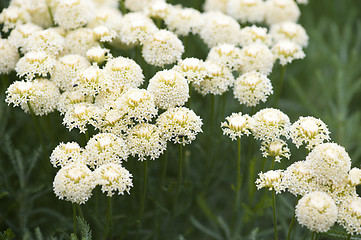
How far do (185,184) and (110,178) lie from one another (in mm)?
746

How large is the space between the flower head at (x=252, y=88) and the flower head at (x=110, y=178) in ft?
2.39

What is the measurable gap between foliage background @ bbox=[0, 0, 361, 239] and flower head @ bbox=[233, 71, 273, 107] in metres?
0.20

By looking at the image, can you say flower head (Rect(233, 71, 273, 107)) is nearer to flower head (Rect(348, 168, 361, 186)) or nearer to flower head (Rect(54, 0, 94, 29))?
flower head (Rect(348, 168, 361, 186))

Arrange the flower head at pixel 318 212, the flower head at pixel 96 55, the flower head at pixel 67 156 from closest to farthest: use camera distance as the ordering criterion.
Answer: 1. the flower head at pixel 318 212
2. the flower head at pixel 67 156
3. the flower head at pixel 96 55

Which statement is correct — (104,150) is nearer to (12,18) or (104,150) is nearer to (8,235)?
(8,235)

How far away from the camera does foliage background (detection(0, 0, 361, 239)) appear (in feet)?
6.65

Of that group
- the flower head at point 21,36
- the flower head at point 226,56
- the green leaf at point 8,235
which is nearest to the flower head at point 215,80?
the flower head at point 226,56

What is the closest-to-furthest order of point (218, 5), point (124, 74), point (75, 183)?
1. point (75, 183)
2. point (124, 74)
3. point (218, 5)

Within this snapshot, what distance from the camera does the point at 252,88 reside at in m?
1.91

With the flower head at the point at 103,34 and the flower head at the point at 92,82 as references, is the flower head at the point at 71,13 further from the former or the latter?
the flower head at the point at 92,82

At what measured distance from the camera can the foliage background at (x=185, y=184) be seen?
2.03 m

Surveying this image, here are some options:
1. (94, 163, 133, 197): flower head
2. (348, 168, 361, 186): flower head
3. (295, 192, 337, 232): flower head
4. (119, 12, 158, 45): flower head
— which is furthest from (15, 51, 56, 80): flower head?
(348, 168, 361, 186): flower head

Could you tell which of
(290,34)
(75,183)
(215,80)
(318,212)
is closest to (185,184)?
(215,80)

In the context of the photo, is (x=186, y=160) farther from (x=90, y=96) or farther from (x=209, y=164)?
(x=90, y=96)
